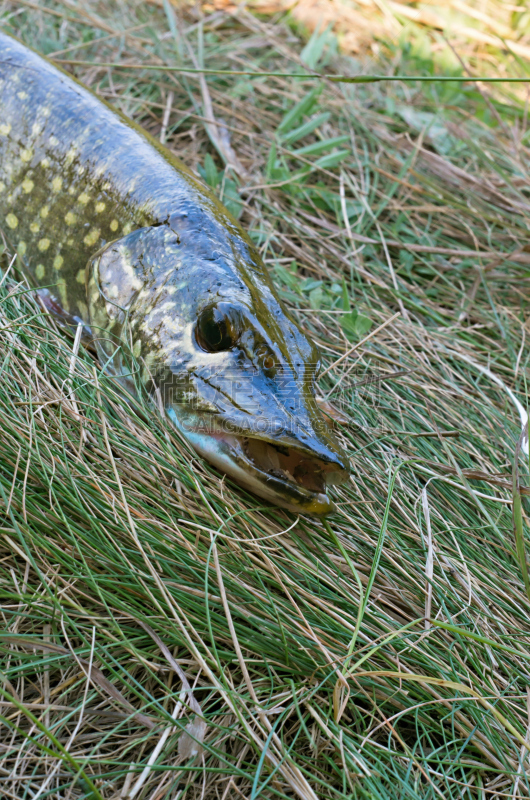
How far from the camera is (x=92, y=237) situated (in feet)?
7.26

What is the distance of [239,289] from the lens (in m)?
1.89

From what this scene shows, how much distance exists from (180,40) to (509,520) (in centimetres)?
358

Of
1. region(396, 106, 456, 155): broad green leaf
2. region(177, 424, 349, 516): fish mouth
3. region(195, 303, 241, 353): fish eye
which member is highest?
region(396, 106, 456, 155): broad green leaf

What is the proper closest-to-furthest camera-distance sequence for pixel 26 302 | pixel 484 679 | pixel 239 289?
pixel 484 679 → pixel 239 289 → pixel 26 302

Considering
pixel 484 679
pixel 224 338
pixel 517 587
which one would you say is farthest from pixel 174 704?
pixel 517 587

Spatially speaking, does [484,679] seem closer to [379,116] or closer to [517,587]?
[517,587]

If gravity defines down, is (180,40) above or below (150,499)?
above

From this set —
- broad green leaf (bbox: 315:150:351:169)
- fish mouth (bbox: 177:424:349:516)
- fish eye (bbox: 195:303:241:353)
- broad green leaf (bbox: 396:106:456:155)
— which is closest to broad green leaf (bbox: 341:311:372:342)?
fish eye (bbox: 195:303:241:353)

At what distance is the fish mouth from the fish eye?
0.28 m

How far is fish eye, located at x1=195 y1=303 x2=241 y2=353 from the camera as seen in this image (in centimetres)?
179

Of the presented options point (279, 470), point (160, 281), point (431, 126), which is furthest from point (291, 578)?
point (431, 126)

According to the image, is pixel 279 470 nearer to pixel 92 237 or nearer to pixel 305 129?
pixel 92 237

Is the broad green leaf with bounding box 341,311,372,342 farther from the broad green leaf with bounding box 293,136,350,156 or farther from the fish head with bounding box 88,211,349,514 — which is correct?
the broad green leaf with bounding box 293,136,350,156

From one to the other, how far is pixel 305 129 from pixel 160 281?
6.64 ft
